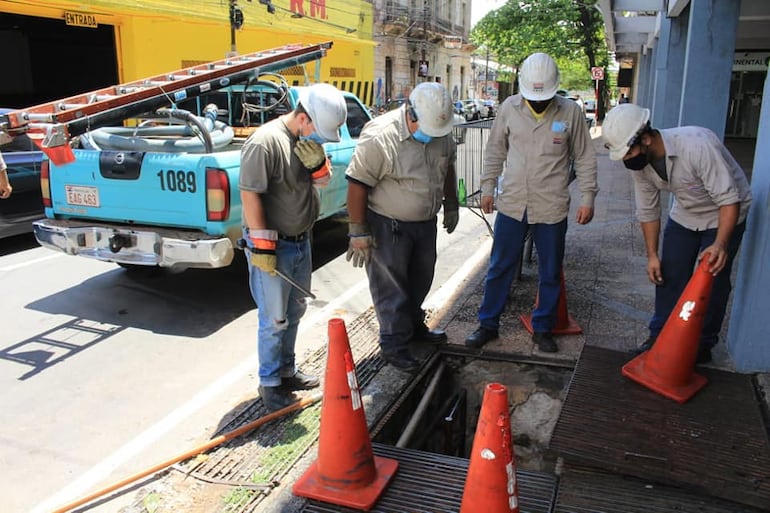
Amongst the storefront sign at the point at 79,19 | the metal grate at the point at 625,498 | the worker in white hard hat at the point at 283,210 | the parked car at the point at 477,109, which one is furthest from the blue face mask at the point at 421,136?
the parked car at the point at 477,109

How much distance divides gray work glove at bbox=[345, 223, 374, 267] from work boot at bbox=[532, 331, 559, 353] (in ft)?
4.46

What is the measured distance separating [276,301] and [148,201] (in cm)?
219

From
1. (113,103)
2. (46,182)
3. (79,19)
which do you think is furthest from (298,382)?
(79,19)

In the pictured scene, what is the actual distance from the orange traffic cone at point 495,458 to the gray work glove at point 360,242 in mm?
1713

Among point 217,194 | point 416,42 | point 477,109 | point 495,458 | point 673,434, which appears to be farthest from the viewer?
point 416,42

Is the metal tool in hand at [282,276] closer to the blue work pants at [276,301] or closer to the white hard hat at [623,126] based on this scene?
the blue work pants at [276,301]

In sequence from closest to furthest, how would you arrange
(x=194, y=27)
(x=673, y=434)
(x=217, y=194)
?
(x=673, y=434) → (x=217, y=194) → (x=194, y=27)

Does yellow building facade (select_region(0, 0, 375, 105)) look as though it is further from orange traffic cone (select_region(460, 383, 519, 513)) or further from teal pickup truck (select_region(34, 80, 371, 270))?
orange traffic cone (select_region(460, 383, 519, 513))

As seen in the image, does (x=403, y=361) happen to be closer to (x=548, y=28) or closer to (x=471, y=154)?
(x=471, y=154)

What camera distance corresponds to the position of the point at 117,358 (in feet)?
15.4

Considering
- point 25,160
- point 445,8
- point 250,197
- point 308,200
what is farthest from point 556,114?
point 445,8

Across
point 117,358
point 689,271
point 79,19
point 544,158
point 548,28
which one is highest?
point 548,28

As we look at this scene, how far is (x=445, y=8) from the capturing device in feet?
161

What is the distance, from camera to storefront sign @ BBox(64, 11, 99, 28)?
1183 centimetres
